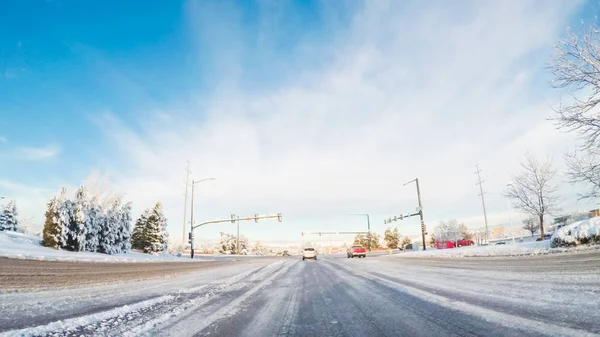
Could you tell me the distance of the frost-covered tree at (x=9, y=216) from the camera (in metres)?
45.1

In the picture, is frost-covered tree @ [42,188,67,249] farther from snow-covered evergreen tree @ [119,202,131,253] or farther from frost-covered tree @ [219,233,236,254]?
frost-covered tree @ [219,233,236,254]

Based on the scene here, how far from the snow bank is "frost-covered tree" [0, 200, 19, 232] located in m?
63.1

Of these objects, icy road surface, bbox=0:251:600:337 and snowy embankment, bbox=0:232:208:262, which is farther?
snowy embankment, bbox=0:232:208:262

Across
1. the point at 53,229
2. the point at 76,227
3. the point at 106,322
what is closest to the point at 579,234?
the point at 106,322

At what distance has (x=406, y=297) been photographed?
15.3 ft

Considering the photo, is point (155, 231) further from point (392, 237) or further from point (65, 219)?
point (392, 237)

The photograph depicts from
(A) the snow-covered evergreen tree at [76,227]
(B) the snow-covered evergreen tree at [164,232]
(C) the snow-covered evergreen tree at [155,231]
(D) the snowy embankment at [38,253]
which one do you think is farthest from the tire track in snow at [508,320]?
(B) the snow-covered evergreen tree at [164,232]

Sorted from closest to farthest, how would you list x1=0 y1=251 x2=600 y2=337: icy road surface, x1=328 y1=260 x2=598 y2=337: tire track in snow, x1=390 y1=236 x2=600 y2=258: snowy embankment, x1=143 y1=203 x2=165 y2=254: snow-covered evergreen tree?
x1=328 y1=260 x2=598 y2=337: tire track in snow < x1=0 y1=251 x2=600 y2=337: icy road surface < x1=390 y1=236 x2=600 y2=258: snowy embankment < x1=143 y1=203 x2=165 y2=254: snow-covered evergreen tree

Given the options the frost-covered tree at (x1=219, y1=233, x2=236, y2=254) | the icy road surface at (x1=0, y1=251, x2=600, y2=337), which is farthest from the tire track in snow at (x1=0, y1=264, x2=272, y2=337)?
the frost-covered tree at (x1=219, y1=233, x2=236, y2=254)

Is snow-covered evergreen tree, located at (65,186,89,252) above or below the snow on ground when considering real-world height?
above

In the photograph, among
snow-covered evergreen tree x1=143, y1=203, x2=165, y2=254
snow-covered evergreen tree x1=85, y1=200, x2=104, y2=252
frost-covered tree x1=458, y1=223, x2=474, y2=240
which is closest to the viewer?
snow-covered evergreen tree x1=85, y1=200, x2=104, y2=252

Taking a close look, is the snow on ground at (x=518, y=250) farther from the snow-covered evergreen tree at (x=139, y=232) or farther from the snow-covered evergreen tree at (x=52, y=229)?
the snow-covered evergreen tree at (x=139, y=232)

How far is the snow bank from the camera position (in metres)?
15.9

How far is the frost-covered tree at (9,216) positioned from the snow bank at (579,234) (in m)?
63.1
